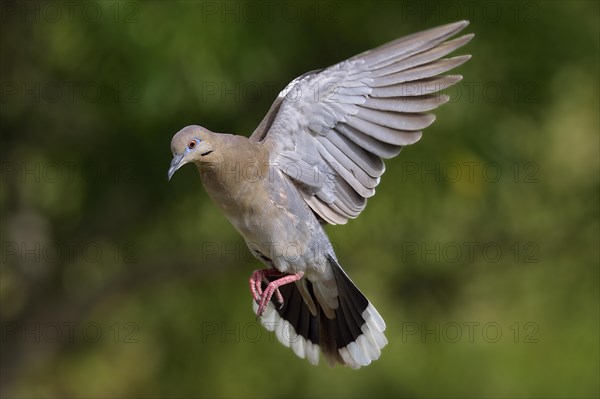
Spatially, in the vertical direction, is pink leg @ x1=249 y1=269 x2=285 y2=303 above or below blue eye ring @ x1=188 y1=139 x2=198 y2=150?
below

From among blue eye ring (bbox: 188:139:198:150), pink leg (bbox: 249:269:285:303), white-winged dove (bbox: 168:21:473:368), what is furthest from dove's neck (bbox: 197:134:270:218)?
pink leg (bbox: 249:269:285:303)

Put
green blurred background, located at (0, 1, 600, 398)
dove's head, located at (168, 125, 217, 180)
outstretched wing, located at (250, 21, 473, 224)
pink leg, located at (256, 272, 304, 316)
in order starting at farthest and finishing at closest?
green blurred background, located at (0, 1, 600, 398), outstretched wing, located at (250, 21, 473, 224), pink leg, located at (256, 272, 304, 316), dove's head, located at (168, 125, 217, 180)

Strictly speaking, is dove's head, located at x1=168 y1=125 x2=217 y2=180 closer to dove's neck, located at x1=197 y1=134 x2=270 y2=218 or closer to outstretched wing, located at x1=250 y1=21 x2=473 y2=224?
dove's neck, located at x1=197 y1=134 x2=270 y2=218

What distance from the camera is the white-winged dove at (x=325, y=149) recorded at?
4.08m

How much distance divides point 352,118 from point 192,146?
3.03 feet

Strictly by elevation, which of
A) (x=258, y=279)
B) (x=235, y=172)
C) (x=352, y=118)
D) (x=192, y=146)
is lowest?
(x=258, y=279)

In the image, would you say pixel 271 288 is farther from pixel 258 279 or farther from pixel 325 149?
pixel 325 149

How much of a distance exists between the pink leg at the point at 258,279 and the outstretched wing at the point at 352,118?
1.04 ft

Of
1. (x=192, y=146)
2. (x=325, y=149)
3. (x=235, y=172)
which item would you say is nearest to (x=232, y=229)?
(x=325, y=149)

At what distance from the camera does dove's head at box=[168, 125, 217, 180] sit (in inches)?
142

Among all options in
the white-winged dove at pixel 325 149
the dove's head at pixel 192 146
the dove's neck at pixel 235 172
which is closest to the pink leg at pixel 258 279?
the white-winged dove at pixel 325 149

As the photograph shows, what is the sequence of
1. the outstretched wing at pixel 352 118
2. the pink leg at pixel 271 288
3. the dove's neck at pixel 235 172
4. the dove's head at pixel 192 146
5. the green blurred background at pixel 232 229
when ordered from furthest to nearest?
1. the green blurred background at pixel 232 229
2. the outstretched wing at pixel 352 118
3. the pink leg at pixel 271 288
4. the dove's neck at pixel 235 172
5. the dove's head at pixel 192 146

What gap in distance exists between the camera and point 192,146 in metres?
3.66

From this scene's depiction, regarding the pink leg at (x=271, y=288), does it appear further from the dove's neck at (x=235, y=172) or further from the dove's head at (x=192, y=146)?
the dove's head at (x=192, y=146)
